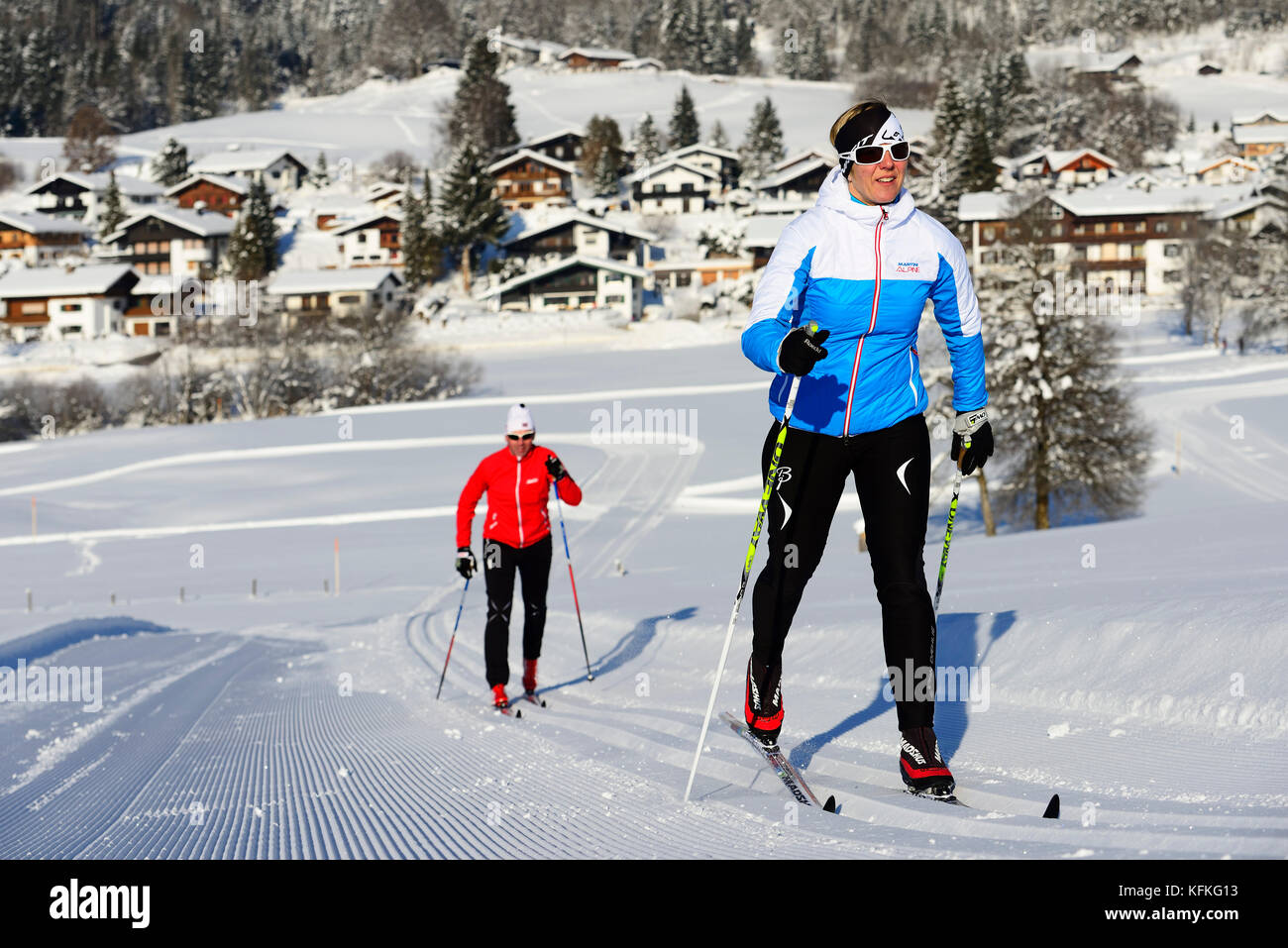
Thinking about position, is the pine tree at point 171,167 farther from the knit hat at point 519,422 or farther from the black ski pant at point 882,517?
the black ski pant at point 882,517

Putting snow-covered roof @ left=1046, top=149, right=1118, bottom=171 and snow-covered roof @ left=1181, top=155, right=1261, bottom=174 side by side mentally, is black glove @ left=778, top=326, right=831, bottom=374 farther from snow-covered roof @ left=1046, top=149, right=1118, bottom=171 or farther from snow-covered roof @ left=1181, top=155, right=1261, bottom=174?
snow-covered roof @ left=1181, top=155, right=1261, bottom=174

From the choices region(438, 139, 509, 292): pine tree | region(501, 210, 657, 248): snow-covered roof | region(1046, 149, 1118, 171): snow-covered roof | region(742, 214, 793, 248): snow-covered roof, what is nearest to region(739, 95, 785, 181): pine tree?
region(742, 214, 793, 248): snow-covered roof

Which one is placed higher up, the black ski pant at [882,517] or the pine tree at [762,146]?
the pine tree at [762,146]

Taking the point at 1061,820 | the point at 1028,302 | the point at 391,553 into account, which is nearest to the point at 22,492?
the point at 391,553

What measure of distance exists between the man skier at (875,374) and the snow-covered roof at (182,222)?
83.1m

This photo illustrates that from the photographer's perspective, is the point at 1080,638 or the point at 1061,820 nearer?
the point at 1061,820

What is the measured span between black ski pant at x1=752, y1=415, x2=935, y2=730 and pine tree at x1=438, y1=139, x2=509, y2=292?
71481 mm

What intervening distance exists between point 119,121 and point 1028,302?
434ft

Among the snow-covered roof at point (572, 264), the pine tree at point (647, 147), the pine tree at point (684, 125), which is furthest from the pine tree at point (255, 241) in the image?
the pine tree at point (684, 125)

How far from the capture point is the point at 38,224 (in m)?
86.6

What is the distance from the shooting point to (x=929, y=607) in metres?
3.93

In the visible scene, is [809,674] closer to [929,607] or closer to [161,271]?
[929,607]

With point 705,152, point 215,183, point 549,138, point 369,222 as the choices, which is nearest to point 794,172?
point 705,152

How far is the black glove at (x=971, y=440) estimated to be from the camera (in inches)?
159
